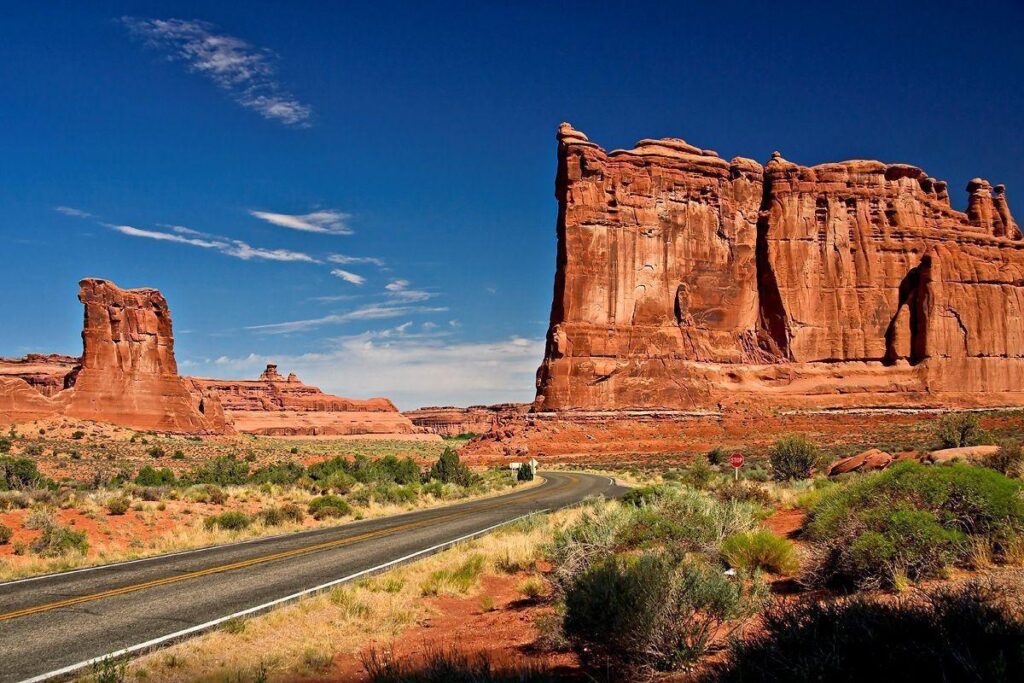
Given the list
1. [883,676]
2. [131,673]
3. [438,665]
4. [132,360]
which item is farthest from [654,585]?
[132,360]

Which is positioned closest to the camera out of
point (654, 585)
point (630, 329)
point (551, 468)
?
point (654, 585)

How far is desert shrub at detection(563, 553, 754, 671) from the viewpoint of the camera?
5.39 m

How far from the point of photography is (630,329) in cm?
7781

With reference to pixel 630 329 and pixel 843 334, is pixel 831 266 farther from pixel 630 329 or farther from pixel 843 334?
pixel 630 329

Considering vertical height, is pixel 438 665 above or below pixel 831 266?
below

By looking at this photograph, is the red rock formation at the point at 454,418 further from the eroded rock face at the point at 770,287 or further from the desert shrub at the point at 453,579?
the desert shrub at the point at 453,579

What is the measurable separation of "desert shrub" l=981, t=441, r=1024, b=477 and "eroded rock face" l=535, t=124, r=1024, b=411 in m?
59.6

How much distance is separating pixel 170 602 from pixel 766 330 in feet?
268

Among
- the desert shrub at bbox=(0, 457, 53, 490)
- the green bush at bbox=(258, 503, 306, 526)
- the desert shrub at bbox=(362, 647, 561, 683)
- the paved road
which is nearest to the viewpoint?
the desert shrub at bbox=(362, 647, 561, 683)

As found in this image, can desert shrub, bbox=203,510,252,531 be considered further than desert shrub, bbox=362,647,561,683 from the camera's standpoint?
Yes

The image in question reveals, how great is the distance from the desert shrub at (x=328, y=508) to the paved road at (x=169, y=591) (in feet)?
13.2

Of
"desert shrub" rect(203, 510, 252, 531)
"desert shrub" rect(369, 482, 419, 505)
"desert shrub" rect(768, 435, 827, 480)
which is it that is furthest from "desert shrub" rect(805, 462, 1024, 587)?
"desert shrub" rect(768, 435, 827, 480)

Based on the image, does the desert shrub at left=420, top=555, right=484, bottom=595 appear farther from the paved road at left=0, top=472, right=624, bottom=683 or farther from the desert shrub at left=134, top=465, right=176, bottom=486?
the desert shrub at left=134, top=465, right=176, bottom=486

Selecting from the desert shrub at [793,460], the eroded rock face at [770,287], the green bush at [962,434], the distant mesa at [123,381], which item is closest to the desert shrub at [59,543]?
the desert shrub at [793,460]
